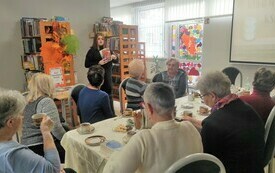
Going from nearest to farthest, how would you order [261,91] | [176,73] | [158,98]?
[158,98], [261,91], [176,73]

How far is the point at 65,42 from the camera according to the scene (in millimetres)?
3770

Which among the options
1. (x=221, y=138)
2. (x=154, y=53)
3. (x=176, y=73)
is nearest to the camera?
(x=221, y=138)

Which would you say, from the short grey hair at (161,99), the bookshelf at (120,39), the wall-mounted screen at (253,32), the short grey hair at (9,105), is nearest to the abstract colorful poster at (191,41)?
the wall-mounted screen at (253,32)

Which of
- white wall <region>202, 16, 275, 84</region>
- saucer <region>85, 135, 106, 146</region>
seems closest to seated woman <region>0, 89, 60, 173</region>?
saucer <region>85, 135, 106, 146</region>

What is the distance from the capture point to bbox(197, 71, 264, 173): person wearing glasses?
1228mm

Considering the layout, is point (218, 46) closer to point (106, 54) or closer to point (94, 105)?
point (106, 54)

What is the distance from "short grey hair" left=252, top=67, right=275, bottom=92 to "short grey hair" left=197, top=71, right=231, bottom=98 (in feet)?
1.80

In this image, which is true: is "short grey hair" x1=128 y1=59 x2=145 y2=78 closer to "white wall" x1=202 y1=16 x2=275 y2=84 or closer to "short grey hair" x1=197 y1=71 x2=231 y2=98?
"short grey hair" x1=197 y1=71 x2=231 y2=98

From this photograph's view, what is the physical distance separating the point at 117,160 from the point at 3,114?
60cm

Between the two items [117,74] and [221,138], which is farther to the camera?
[117,74]

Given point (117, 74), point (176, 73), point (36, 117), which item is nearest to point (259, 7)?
point (176, 73)

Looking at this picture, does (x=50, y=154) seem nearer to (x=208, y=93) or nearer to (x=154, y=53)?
(x=208, y=93)

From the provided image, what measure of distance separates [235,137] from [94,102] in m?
1.24

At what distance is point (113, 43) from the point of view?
525cm
